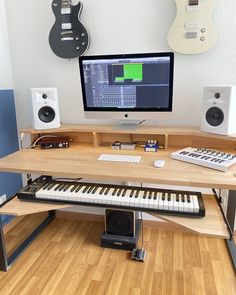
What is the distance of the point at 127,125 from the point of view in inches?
73.1

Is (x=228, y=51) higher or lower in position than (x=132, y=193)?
higher

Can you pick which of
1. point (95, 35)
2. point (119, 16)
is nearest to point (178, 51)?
point (119, 16)

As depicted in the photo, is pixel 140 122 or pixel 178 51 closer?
pixel 178 51

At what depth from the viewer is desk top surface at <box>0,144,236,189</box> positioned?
48.4 inches

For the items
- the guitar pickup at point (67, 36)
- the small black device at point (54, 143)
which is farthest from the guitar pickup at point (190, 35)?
the small black device at point (54, 143)

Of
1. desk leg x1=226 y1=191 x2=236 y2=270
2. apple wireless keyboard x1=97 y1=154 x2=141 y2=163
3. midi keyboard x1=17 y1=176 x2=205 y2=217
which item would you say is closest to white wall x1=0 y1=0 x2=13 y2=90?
midi keyboard x1=17 y1=176 x2=205 y2=217

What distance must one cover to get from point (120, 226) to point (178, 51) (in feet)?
4.16

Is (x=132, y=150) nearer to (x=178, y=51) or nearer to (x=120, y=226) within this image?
(x=120, y=226)

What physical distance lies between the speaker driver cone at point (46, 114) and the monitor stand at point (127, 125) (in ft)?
1.49

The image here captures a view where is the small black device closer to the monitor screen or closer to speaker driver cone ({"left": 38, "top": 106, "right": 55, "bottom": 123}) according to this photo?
speaker driver cone ({"left": 38, "top": 106, "right": 55, "bottom": 123})

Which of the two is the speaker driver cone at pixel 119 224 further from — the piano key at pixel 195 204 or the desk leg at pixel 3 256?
the desk leg at pixel 3 256

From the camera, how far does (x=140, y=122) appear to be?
1.91 metres

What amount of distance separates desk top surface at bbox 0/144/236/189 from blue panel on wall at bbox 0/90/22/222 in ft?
1.37

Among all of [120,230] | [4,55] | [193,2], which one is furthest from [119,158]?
[4,55]
